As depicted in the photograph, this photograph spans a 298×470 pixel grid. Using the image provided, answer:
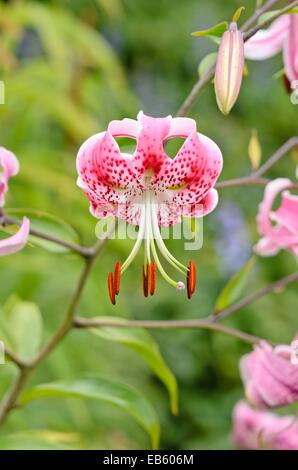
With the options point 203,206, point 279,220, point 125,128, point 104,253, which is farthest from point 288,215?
point 104,253

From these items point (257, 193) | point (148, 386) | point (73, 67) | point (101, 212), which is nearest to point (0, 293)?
point (148, 386)

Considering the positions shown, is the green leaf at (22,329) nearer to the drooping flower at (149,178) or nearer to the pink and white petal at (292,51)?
the drooping flower at (149,178)

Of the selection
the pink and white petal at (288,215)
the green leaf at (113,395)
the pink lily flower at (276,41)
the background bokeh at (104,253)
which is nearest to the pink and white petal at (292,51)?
the pink lily flower at (276,41)

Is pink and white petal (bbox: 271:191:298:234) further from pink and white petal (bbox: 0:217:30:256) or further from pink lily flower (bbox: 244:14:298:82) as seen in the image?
pink and white petal (bbox: 0:217:30:256)

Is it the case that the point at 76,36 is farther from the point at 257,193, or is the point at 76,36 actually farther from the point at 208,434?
the point at 257,193

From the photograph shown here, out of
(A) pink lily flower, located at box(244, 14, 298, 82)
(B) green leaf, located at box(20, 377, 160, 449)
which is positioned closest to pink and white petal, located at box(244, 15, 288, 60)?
(A) pink lily flower, located at box(244, 14, 298, 82)

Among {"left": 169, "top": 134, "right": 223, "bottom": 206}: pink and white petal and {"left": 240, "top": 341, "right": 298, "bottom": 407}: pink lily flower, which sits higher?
{"left": 169, "top": 134, "right": 223, "bottom": 206}: pink and white petal
